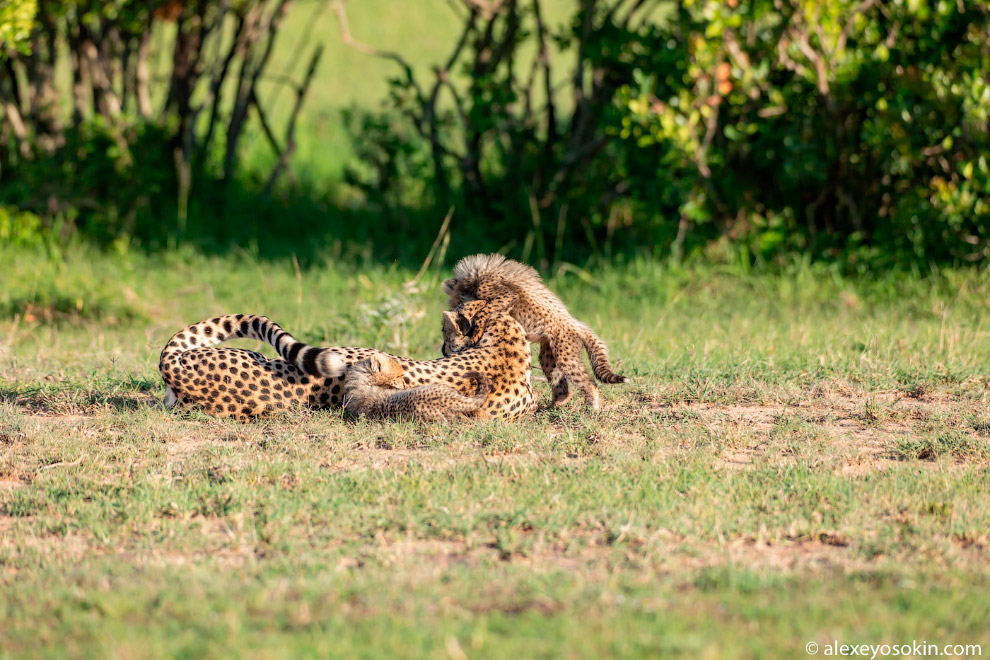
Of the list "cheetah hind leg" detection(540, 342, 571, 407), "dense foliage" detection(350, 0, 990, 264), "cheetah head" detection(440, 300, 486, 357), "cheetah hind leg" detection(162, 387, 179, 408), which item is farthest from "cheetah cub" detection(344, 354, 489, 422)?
"dense foliage" detection(350, 0, 990, 264)

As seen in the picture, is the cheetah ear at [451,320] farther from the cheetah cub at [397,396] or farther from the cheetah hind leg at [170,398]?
the cheetah hind leg at [170,398]

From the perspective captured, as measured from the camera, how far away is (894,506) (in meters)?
3.75

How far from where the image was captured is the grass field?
2.83 metres

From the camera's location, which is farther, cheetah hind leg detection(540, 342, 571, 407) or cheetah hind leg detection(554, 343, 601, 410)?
cheetah hind leg detection(540, 342, 571, 407)

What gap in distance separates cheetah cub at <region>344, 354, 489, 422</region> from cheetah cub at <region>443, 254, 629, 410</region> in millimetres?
447

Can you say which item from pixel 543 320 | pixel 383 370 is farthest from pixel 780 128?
pixel 383 370

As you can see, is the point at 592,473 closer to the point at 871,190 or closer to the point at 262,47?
the point at 871,190

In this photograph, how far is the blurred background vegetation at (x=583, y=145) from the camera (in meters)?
7.62

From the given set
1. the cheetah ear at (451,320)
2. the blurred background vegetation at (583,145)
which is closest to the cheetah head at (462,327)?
the cheetah ear at (451,320)

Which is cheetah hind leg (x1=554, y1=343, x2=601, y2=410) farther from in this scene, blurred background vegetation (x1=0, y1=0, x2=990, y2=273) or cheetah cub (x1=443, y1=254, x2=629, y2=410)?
blurred background vegetation (x1=0, y1=0, x2=990, y2=273)

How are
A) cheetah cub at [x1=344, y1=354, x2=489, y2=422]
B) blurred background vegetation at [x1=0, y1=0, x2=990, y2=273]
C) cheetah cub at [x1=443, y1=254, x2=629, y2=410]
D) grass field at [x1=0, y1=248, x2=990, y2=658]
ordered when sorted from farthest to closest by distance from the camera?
blurred background vegetation at [x1=0, y1=0, x2=990, y2=273], cheetah cub at [x1=443, y1=254, x2=629, y2=410], cheetah cub at [x1=344, y1=354, x2=489, y2=422], grass field at [x1=0, y1=248, x2=990, y2=658]

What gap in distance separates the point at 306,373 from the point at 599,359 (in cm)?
130

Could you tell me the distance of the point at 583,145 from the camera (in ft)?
28.9

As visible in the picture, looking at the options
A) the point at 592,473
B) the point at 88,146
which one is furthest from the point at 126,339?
the point at 592,473
